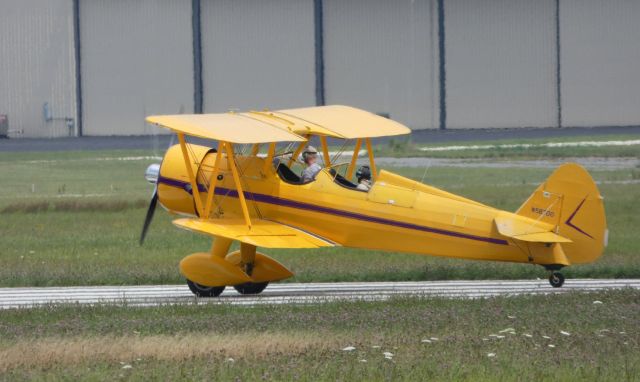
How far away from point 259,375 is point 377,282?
28.2 feet

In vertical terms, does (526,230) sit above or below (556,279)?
above

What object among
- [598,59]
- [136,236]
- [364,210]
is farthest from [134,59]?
[364,210]

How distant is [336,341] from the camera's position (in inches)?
438

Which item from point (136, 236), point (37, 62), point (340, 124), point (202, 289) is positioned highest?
point (37, 62)

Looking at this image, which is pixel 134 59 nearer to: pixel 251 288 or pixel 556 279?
pixel 251 288

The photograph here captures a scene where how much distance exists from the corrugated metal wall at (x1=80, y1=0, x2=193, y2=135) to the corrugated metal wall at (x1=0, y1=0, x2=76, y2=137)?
767mm

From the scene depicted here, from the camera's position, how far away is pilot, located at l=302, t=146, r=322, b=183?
54.2 ft

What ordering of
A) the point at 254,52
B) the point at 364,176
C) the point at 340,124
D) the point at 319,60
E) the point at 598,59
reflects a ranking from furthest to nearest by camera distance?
1. the point at 598,59
2. the point at 319,60
3. the point at 254,52
4. the point at 340,124
5. the point at 364,176

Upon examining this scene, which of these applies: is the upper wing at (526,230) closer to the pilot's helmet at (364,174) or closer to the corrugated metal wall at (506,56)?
the pilot's helmet at (364,174)

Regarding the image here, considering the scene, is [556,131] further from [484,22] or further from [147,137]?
[147,137]

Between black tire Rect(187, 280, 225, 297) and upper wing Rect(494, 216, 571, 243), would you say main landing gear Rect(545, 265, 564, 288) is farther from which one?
black tire Rect(187, 280, 225, 297)

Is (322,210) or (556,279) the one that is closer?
(556,279)

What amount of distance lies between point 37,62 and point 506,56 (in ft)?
67.6

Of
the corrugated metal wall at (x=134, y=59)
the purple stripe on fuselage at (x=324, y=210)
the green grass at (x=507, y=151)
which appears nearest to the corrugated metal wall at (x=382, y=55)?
the corrugated metal wall at (x=134, y=59)
